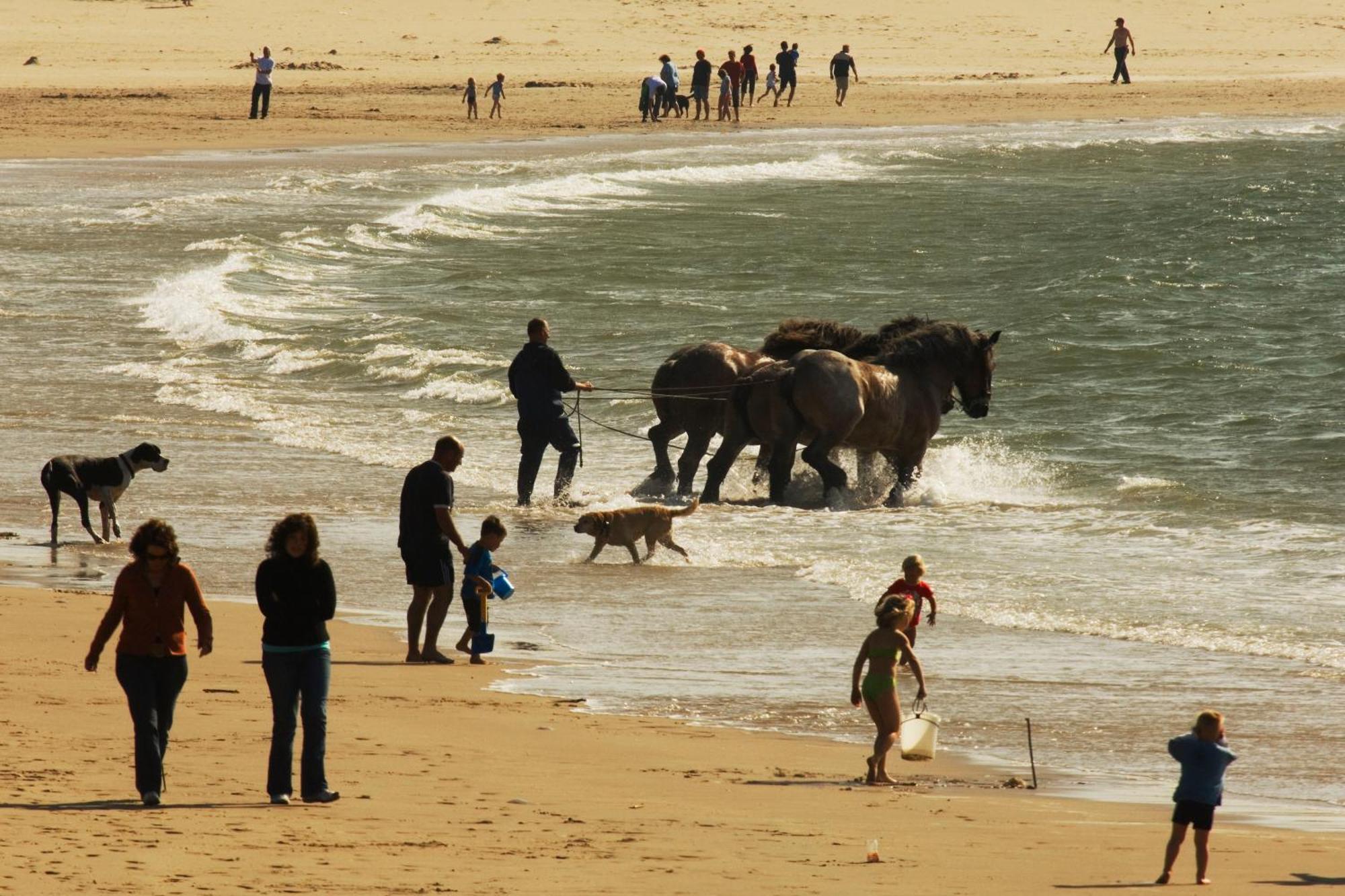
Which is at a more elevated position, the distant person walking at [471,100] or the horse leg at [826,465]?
the distant person walking at [471,100]

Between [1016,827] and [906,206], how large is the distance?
3448cm

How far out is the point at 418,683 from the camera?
37.0 feet

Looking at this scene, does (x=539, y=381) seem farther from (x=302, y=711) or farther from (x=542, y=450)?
(x=302, y=711)

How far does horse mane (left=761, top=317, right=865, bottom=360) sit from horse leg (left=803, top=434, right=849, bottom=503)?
1056mm

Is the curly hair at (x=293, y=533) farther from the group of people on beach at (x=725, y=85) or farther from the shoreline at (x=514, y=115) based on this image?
the group of people on beach at (x=725, y=85)

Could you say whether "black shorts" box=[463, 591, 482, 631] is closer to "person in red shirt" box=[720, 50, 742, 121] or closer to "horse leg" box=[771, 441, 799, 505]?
"horse leg" box=[771, 441, 799, 505]

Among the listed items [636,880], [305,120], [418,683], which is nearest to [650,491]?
[418,683]

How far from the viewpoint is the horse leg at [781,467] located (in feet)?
59.1

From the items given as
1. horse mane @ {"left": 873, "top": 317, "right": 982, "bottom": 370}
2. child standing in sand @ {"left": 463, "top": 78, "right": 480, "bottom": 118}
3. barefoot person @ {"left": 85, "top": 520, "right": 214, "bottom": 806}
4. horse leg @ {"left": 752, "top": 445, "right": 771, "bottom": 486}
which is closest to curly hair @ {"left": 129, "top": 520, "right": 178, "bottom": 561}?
barefoot person @ {"left": 85, "top": 520, "right": 214, "bottom": 806}

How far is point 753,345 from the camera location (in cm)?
2752

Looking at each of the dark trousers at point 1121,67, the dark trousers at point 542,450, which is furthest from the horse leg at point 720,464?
the dark trousers at point 1121,67

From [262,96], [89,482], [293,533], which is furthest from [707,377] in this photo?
[262,96]

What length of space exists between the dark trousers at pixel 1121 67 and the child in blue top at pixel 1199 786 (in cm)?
5988

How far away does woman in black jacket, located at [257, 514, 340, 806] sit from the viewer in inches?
335
